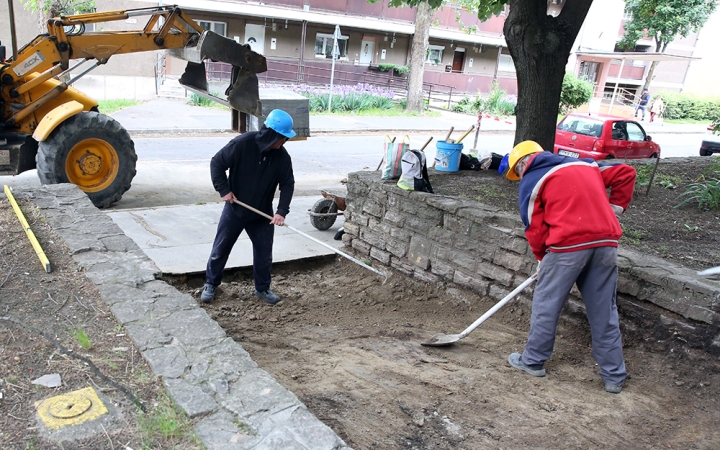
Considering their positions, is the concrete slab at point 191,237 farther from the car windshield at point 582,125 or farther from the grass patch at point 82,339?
→ the car windshield at point 582,125

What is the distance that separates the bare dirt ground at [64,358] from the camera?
7.81ft

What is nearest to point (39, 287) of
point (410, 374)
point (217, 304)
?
point (217, 304)

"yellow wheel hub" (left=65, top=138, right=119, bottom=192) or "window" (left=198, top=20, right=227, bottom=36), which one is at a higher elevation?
"window" (left=198, top=20, right=227, bottom=36)

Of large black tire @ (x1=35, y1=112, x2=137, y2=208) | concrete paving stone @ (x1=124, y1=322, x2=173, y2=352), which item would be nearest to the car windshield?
large black tire @ (x1=35, y1=112, x2=137, y2=208)

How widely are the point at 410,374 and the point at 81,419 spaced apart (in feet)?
6.73

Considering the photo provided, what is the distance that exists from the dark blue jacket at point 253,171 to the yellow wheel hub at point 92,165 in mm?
4119

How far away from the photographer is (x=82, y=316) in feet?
11.1

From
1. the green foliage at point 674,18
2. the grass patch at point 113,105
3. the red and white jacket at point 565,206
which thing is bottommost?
the grass patch at point 113,105

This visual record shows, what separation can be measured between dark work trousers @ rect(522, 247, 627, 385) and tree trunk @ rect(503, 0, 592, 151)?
3588 mm

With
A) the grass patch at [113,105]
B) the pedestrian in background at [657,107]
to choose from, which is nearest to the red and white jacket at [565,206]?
the grass patch at [113,105]

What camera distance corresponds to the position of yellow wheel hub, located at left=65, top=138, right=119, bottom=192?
332 inches

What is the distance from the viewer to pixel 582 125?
45.6ft

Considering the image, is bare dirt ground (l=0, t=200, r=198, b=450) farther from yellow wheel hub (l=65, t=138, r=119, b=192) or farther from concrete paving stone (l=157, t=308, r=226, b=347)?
yellow wheel hub (l=65, t=138, r=119, b=192)

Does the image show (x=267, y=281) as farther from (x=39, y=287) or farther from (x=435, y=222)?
(x=39, y=287)
